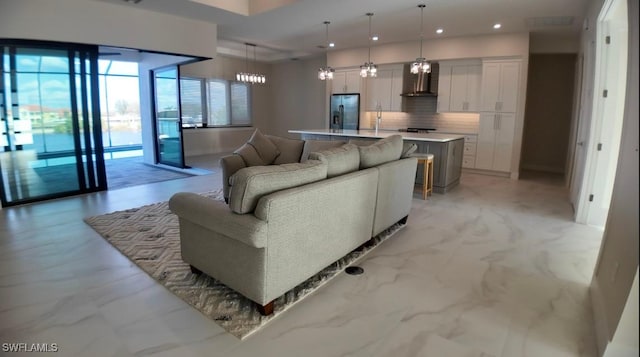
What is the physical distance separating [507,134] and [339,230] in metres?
5.84

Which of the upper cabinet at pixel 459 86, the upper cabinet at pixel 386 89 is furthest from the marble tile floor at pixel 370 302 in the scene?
the upper cabinet at pixel 386 89

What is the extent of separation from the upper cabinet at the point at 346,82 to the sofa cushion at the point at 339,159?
246 inches

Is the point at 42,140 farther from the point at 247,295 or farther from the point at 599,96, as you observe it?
the point at 599,96

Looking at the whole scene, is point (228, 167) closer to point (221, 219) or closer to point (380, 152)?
point (380, 152)

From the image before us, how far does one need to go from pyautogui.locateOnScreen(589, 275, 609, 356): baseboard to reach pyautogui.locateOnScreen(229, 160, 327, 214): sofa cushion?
197 centimetres

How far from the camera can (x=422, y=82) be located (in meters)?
8.02

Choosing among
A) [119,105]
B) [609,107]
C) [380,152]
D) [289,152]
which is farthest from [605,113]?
[119,105]

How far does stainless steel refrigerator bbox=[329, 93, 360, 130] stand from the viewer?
906cm

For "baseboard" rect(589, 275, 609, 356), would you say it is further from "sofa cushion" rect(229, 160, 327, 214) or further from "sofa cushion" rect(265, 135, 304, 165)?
"sofa cushion" rect(265, 135, 304, 165)

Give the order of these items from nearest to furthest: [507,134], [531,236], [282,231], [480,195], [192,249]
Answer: [282,231] < [192,249] < [531,236] < [480,195] < [507,134]

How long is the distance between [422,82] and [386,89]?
937 mm

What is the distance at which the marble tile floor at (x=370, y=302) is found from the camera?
200 cm

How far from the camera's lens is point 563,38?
7.16m

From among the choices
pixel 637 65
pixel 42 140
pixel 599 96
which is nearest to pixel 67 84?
pixel 42 140
